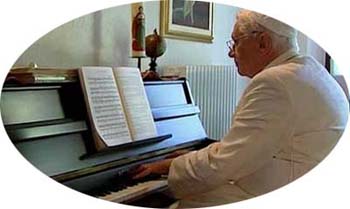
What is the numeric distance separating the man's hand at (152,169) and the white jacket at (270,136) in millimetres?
16

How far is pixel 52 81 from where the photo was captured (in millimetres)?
950

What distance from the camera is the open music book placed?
0.91 metres

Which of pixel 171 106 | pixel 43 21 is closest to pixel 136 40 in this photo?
pixel 171 106

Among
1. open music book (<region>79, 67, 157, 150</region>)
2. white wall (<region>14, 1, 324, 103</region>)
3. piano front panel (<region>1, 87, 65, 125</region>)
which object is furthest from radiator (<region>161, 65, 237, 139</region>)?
piano front panel (<region>1, 87, 65, 125</region>)

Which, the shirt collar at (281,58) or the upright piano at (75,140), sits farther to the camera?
the shirt collar at (281,58)

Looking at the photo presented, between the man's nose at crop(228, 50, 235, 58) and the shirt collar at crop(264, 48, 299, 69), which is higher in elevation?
the man's nose at crop(228, 50, 235, 58)

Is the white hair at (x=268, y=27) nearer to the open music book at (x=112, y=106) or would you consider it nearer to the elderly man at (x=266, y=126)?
the elderly man at (x=266, y=126)

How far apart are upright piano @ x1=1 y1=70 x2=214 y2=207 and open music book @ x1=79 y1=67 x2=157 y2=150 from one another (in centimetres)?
2

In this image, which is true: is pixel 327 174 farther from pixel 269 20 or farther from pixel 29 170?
pixel 29 170

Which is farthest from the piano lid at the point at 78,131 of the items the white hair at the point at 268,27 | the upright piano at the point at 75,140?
the white hair at the point at 268,27

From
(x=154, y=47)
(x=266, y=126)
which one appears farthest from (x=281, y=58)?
(x=154, y=47)

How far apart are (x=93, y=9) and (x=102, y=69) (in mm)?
272

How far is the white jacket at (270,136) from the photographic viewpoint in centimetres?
89

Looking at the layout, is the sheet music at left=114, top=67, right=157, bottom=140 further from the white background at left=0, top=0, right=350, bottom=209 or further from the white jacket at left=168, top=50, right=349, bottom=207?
the white background at left=0, top=0, right=350, bottom=209
